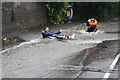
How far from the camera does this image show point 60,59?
35.8 ft

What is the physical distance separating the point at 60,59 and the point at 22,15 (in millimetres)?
11980

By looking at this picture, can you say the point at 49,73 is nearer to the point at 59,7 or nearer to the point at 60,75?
the point at 60,75

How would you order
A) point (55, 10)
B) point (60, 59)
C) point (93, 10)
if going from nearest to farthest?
point (60, 59)
point (55, 10)
point (93, 10)

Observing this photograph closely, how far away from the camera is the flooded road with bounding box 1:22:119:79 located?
28.9ft

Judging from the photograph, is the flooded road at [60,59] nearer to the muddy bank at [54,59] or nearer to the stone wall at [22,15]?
the muddy bank at [54,59]

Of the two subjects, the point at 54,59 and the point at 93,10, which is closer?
the point at 54,59

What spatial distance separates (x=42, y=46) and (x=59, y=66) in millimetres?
4631

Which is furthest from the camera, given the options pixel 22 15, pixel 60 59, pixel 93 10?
pixel 93 10

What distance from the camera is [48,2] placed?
80.7ft

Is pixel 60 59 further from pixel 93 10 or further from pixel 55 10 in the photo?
pixel 93 10

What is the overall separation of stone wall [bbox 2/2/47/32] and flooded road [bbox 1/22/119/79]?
533cm

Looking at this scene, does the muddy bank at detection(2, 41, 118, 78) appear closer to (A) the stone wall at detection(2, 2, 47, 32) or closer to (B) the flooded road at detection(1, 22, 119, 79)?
(B) the flooded road at detection(1, 22, 119, 79)

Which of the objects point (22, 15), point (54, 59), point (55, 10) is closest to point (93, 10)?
point (55, 10)

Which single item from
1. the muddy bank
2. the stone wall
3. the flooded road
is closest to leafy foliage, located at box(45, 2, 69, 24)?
the stone wall
